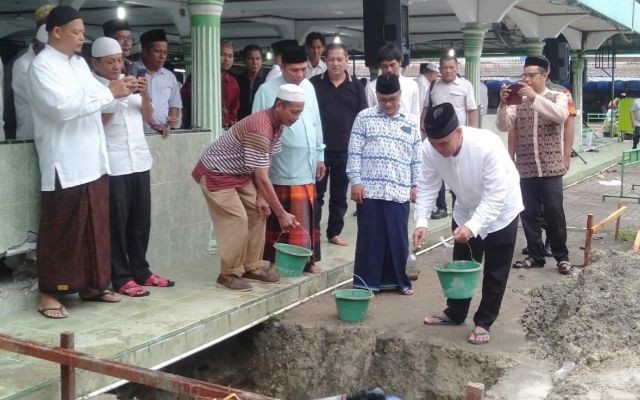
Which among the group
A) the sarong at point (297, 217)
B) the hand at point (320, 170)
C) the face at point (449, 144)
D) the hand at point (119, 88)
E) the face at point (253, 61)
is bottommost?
the sarong at point (297, 217)

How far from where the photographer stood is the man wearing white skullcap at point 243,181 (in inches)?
185

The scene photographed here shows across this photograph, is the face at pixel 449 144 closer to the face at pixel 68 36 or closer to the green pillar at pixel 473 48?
the face at pixel 68 36

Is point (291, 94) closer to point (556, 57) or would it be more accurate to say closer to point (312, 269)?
point (312, 269)

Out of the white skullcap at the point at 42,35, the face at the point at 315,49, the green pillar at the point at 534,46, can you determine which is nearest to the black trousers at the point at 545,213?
the face at the point at 315,49

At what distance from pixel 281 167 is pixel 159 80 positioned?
1339mm

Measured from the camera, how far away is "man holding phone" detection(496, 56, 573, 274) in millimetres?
5957

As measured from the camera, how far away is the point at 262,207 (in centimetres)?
502

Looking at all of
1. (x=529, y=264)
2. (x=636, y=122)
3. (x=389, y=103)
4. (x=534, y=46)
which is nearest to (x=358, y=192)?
(x=389, y=103)

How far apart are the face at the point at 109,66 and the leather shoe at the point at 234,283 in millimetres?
1546

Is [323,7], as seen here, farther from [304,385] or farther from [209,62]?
[304,385]

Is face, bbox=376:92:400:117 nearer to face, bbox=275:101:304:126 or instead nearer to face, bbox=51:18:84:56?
face, bbox=275:101:304:126

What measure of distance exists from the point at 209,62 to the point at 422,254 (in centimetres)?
284

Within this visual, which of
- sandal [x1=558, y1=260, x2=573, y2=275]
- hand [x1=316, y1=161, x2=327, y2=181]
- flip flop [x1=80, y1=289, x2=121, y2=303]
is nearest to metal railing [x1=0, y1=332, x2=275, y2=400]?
flip flop [x1=80, y1=289, x2=121, y2=303]

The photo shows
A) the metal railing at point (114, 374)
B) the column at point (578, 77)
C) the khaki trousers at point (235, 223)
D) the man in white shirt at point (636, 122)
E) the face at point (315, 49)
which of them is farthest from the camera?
the column at point (578, 77)
